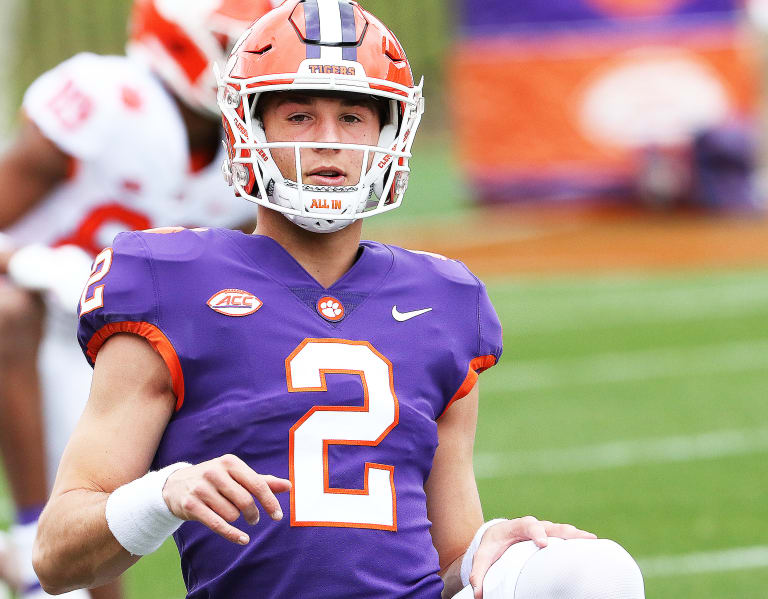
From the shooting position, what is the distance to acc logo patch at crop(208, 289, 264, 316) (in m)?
2.44

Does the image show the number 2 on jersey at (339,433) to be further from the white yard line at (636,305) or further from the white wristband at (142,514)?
the white yard line at (636,305)

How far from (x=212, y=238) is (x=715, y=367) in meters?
6.43

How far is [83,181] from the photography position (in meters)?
4.14

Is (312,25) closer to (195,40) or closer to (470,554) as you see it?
(470,554)

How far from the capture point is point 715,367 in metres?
8.55

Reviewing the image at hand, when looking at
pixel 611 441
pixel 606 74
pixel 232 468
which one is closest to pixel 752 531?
pixel 611 441

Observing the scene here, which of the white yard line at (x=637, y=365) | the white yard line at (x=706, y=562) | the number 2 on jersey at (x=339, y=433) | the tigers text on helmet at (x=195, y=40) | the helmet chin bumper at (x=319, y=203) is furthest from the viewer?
the white yard line at (x=637, y=365)

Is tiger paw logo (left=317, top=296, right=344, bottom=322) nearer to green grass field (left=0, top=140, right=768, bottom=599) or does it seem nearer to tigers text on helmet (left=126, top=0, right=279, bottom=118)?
tigers text on helmet (left=126, top=0, right=279, bottom=118)

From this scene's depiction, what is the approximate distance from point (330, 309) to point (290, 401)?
207 mm

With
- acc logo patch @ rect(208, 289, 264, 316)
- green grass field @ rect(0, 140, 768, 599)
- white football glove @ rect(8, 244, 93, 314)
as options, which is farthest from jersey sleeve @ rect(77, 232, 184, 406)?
green grass field @ rect(0, 140, 768, 599)

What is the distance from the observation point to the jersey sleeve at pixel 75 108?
4.03 metres

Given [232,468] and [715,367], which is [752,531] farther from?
[232,468]

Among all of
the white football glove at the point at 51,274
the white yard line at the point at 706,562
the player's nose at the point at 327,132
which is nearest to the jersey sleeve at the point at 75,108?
the white football glove at the point at 51,274

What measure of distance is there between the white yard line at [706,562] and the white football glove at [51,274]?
7.24 ft
